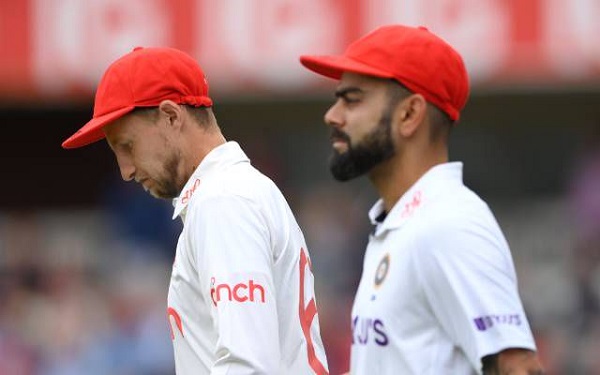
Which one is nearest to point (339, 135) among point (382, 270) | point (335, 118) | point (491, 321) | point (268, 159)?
point (335, 118)

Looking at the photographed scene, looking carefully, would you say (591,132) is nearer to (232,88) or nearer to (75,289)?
(232,88)

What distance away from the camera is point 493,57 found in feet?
33.4

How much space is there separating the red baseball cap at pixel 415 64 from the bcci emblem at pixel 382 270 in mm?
468

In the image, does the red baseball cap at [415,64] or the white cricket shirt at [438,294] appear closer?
the white cricket shirt at [438,294]

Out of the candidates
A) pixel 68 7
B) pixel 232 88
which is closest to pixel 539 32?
pixel 232 88

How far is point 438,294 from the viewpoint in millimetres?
3686

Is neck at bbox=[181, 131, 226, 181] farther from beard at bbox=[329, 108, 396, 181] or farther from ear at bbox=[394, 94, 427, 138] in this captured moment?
ear at bbox=[394, 94, 427, 138]

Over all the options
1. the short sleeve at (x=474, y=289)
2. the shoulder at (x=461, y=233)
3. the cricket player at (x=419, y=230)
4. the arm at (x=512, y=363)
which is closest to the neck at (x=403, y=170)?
the cricket player at (x=419, y=230)

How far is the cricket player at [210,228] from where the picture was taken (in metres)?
3.50

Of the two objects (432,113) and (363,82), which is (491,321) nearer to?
(432,113)

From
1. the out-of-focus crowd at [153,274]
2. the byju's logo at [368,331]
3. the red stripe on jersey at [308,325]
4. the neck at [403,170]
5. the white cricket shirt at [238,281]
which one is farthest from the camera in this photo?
the out-of-focus crowd at [153,274]

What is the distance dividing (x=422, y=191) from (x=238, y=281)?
72 centimetres

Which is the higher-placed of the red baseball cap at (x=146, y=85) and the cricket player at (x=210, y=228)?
the red baseball cap at (x=146, y=85)

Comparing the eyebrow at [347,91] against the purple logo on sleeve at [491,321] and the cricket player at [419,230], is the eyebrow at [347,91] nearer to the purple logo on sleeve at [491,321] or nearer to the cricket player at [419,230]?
the cricket player at [419,230]
